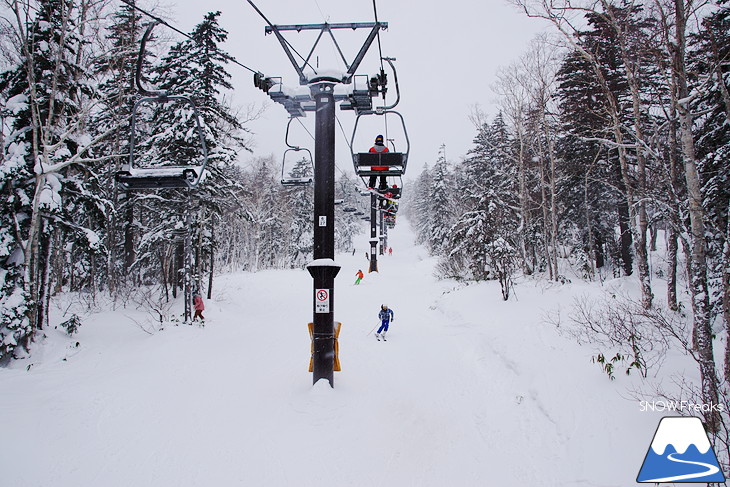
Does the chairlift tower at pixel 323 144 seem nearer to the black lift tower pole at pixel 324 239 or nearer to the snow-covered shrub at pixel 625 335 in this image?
the black lift tower pole at pixel 324 239

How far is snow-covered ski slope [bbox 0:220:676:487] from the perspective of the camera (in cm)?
Result: 460

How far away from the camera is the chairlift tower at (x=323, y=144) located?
7.05 metres

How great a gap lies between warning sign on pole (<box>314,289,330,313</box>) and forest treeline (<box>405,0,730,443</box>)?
17.7 ft

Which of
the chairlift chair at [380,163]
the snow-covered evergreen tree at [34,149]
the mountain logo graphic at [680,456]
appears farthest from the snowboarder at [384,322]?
the snow-covered evergreen tree at [34,149]

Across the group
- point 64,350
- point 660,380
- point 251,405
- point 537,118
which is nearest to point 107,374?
point 64,350

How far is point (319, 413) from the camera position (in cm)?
616

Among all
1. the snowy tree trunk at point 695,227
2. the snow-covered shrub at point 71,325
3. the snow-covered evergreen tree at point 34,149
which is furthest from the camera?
the snow-covered shrub at point 71,325

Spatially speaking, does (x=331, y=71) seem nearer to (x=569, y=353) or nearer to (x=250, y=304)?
(x=569, y=353)

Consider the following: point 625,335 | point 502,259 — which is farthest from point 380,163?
point 625,335

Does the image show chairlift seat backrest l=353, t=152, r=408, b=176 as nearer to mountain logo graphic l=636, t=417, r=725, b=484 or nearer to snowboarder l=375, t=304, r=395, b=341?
snowboarder l=375, t=304, r=395, b=341

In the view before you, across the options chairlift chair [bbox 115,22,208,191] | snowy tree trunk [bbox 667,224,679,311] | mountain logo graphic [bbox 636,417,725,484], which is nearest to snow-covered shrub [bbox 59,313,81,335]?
chairlift chair [bbox 115,22,208,191]

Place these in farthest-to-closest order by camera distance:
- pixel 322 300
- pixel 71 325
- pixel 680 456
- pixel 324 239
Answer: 1. pixel 71 325
2. pixel 324 239
3. pixel 322 300
4. pixel 680 456

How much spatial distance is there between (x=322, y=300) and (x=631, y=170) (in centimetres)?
1299

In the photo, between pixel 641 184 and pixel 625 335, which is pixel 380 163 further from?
pixel 625 335
